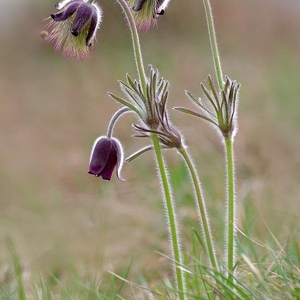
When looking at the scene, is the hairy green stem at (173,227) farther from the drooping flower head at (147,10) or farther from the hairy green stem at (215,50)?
the drooping flower head at (147,10)

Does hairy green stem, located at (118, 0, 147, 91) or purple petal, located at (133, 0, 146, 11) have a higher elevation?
purple petal, located at (133, 0, 146, 11)

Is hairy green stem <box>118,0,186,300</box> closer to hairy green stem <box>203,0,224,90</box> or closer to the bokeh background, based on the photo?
hairy green stem <box>203,0,224,90</box>

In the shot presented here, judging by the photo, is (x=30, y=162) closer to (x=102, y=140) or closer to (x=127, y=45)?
(x=127, y=45)

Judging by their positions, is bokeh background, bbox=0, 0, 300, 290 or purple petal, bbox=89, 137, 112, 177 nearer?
purple petal, bbox=89, 137, 112, 177

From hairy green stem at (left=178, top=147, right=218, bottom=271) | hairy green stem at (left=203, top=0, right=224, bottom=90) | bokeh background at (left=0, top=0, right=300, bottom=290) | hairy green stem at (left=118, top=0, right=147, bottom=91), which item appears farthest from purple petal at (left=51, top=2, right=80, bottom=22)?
bokeh background at (left=0, top=0, right=300, bottom=290)

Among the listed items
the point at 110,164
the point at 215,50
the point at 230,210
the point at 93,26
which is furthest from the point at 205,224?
the point at 93,26
